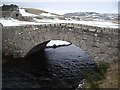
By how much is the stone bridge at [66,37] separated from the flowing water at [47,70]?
2.01 meters

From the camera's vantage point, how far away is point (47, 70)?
31688 mm

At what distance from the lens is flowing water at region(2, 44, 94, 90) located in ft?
89.1

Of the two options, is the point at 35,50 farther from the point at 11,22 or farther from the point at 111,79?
the point at 111,79

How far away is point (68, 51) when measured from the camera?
40469 millimetres

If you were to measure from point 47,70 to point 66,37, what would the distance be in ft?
13.5

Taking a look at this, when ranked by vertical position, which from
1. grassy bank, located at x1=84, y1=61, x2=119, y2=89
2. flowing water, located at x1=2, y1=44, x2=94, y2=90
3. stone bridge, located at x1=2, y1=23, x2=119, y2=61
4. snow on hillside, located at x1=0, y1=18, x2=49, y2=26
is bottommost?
flowing water, located at x1=2, y1=44, x2=94, y2=90

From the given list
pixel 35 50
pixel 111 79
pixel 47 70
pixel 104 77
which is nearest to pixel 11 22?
pixel 35 50

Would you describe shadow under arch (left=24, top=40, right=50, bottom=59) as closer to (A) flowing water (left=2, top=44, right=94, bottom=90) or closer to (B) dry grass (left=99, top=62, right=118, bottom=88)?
(A) flowing water (left=2, top=44, right=94, bottom=90)

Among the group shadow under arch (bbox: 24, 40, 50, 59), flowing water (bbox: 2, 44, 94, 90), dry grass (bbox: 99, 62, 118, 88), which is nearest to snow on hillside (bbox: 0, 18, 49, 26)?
shadow under arch (bbox: 24, 40, 50, 59)

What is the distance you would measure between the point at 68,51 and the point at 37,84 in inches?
559

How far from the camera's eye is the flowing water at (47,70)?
2716cm

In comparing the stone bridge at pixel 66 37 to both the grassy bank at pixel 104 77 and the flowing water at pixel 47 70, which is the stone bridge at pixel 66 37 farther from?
the grassy bank at pixel 104 77

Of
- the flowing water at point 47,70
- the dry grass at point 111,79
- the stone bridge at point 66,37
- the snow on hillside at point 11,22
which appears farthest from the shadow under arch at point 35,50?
the dry grass at point 111,79

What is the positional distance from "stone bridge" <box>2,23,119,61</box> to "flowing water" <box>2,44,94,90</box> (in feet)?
6.60
